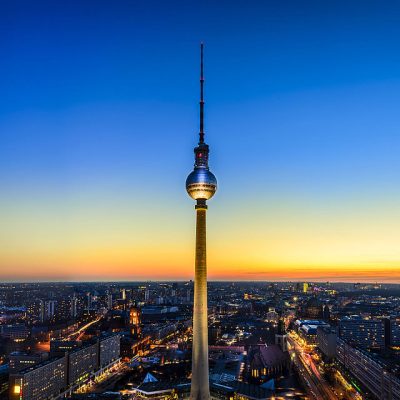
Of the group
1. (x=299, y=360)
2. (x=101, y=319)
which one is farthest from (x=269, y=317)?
(x=299, y=360)

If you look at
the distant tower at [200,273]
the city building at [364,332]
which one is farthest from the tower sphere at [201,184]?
the city building at [364,332]

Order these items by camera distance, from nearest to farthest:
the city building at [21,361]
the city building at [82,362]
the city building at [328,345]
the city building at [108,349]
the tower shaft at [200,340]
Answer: the tower shaft at [200,340]
the city building at [21,361]
the city building at [82,362]
the city building at [108,349]
the city building at [328,345]

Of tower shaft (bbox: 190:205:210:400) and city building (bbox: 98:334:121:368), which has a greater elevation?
tower shaft (bbox: 190:205:210:400)

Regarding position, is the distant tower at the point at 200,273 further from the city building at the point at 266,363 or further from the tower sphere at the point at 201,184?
the city building at the point at 266,363

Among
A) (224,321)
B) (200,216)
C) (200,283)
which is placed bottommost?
(224,321)

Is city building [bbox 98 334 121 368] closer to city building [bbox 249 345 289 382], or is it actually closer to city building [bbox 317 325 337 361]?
city building [bbox 249 345 289 382]

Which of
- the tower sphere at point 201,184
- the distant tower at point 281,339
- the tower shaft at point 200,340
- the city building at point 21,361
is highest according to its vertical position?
the tower sphere at point 201,184

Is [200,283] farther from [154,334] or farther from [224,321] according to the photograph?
[224,321]

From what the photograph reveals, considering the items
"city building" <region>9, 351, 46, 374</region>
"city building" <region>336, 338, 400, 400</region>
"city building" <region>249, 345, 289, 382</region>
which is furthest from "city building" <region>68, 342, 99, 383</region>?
"city building" <region>336, 338, 400, 400</region>
